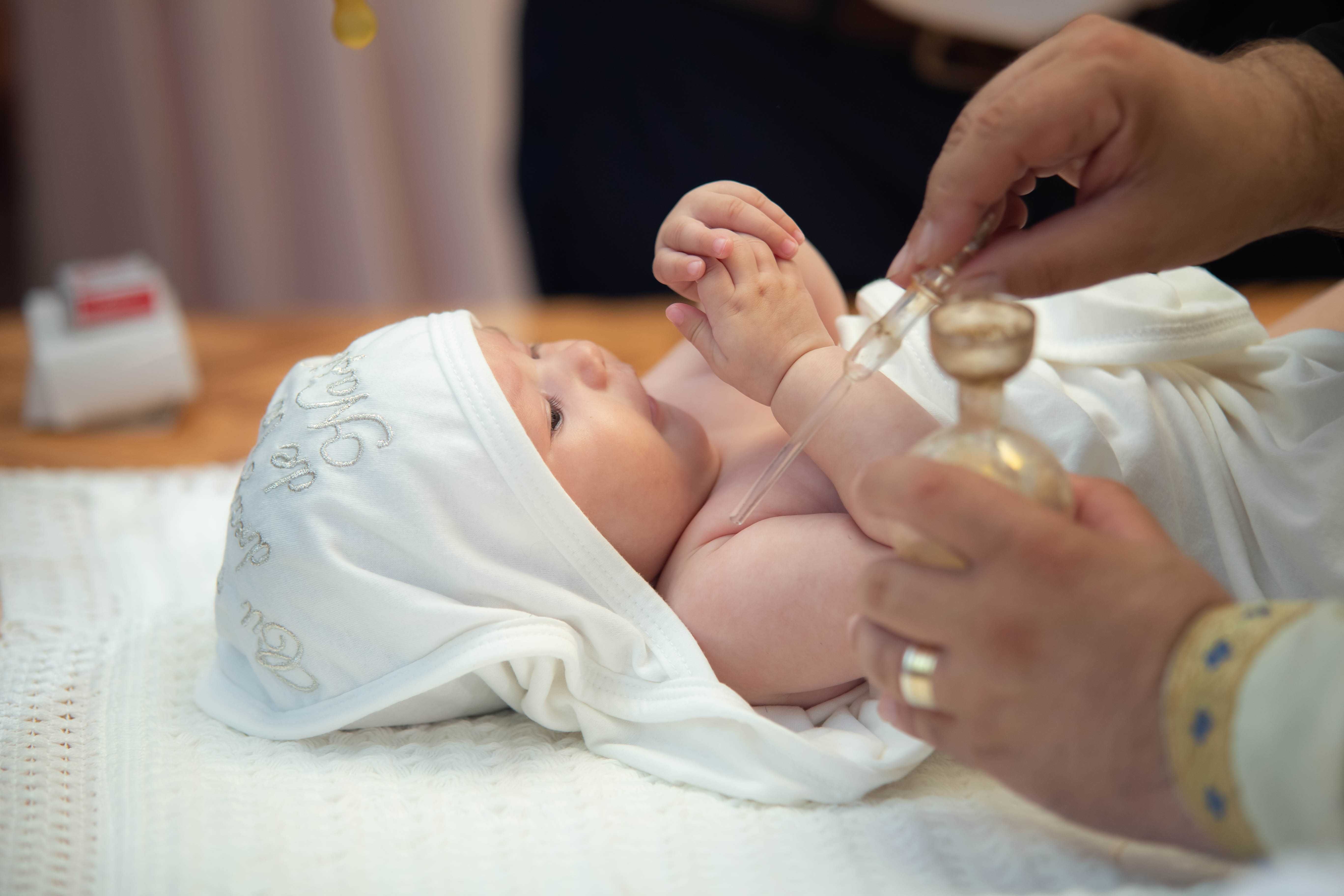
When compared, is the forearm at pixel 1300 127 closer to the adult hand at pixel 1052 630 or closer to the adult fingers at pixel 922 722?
the adult hand at pixel 1052 630

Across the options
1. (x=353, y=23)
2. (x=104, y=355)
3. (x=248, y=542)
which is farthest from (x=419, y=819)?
(x=104, y=355)

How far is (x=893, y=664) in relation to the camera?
2.02ft

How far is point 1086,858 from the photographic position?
26.0 inches

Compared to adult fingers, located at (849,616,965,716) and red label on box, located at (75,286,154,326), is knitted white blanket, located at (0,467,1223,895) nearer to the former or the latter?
adult fingers, located at (849,616,965,716)

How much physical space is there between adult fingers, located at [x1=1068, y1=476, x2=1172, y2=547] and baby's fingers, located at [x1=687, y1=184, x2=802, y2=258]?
0.41 metres

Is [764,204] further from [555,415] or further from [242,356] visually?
[242,356]

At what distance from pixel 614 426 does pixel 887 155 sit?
106 cm

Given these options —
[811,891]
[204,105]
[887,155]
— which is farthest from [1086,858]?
[204,105]

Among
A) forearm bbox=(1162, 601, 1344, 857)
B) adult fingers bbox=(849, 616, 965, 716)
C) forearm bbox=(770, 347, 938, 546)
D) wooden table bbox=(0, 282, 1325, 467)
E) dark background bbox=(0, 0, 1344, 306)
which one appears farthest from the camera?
dark background bbox=(0, 0, 1344, 306)

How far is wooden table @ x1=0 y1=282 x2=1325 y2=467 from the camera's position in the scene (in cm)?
158

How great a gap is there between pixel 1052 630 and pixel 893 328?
269 millimetres

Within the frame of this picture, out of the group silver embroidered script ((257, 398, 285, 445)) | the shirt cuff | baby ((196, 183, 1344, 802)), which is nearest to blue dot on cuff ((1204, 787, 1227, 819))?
the shirt cuff

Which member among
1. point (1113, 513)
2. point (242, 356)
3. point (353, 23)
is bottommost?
point (242, 356)

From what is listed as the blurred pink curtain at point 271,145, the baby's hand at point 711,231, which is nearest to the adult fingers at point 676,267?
the baby's hand at point 711,231
